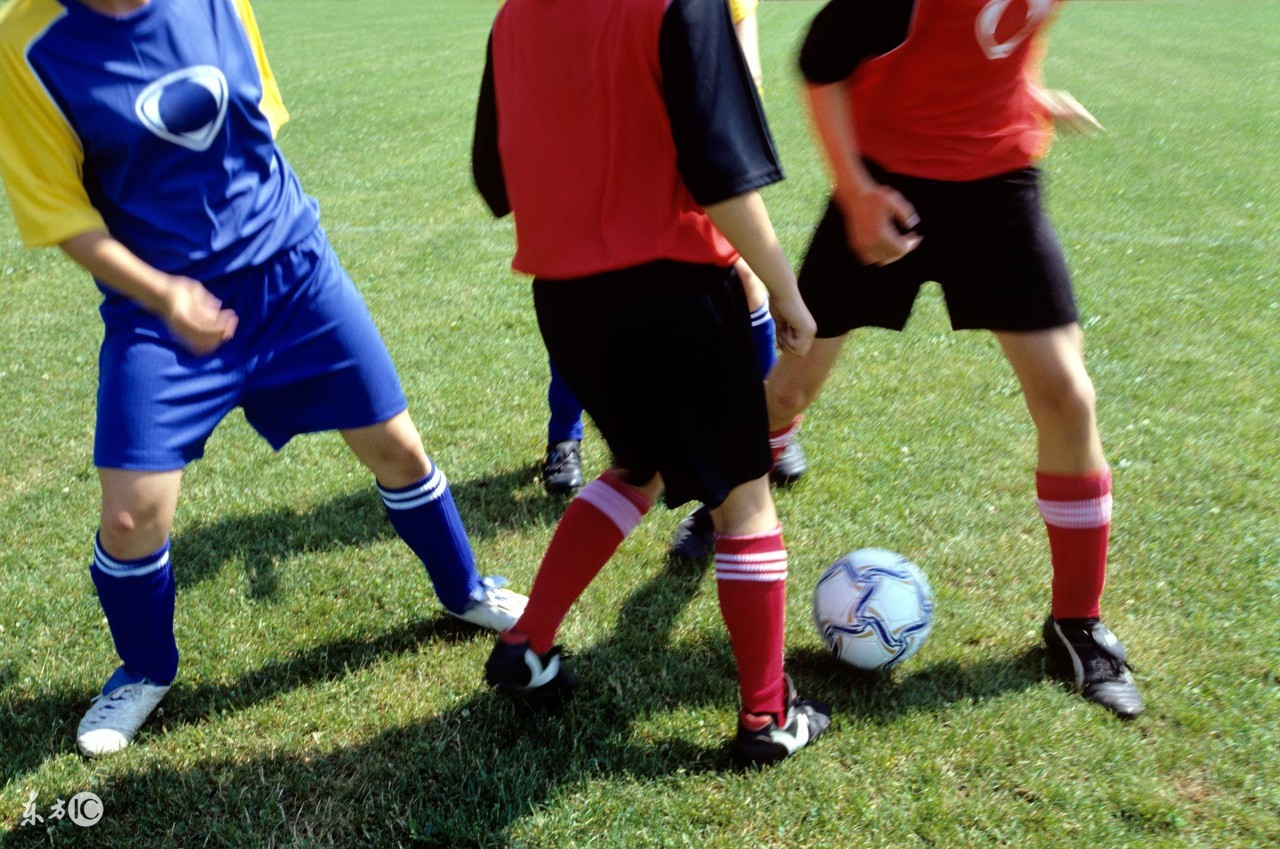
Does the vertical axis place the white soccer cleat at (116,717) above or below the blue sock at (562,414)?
above

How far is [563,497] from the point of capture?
383 cm

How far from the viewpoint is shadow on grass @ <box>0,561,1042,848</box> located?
94.5 inches

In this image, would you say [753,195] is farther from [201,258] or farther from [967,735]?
[967,735]

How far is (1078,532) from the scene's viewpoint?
8.85 feet

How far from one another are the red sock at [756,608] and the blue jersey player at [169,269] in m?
0.86

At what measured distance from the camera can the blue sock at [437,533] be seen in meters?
2.85

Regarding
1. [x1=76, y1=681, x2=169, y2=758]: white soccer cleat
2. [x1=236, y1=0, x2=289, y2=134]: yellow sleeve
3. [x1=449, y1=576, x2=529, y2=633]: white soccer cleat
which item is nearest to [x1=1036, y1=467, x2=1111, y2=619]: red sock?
[x1=449, y1=576, x2=529, y2=633]: white soccer cleat

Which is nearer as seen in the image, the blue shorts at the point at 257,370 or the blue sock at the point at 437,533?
the blue shorts at the point at 257,370

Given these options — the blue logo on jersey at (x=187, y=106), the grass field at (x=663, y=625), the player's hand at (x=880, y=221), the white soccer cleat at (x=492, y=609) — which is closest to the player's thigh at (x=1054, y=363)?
the player's hand at (x=880, y=221)

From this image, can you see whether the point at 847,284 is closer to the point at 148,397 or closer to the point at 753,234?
the point at 753,234

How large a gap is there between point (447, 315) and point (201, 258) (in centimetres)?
319

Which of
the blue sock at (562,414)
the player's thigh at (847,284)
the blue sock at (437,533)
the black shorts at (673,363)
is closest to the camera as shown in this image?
the black shorts at (673,363)

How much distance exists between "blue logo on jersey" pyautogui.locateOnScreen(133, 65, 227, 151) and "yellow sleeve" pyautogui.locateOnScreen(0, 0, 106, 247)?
0.16 metres

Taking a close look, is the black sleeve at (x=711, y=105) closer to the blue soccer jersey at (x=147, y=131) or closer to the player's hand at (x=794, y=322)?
the player's hand at (x=794, y=322)
